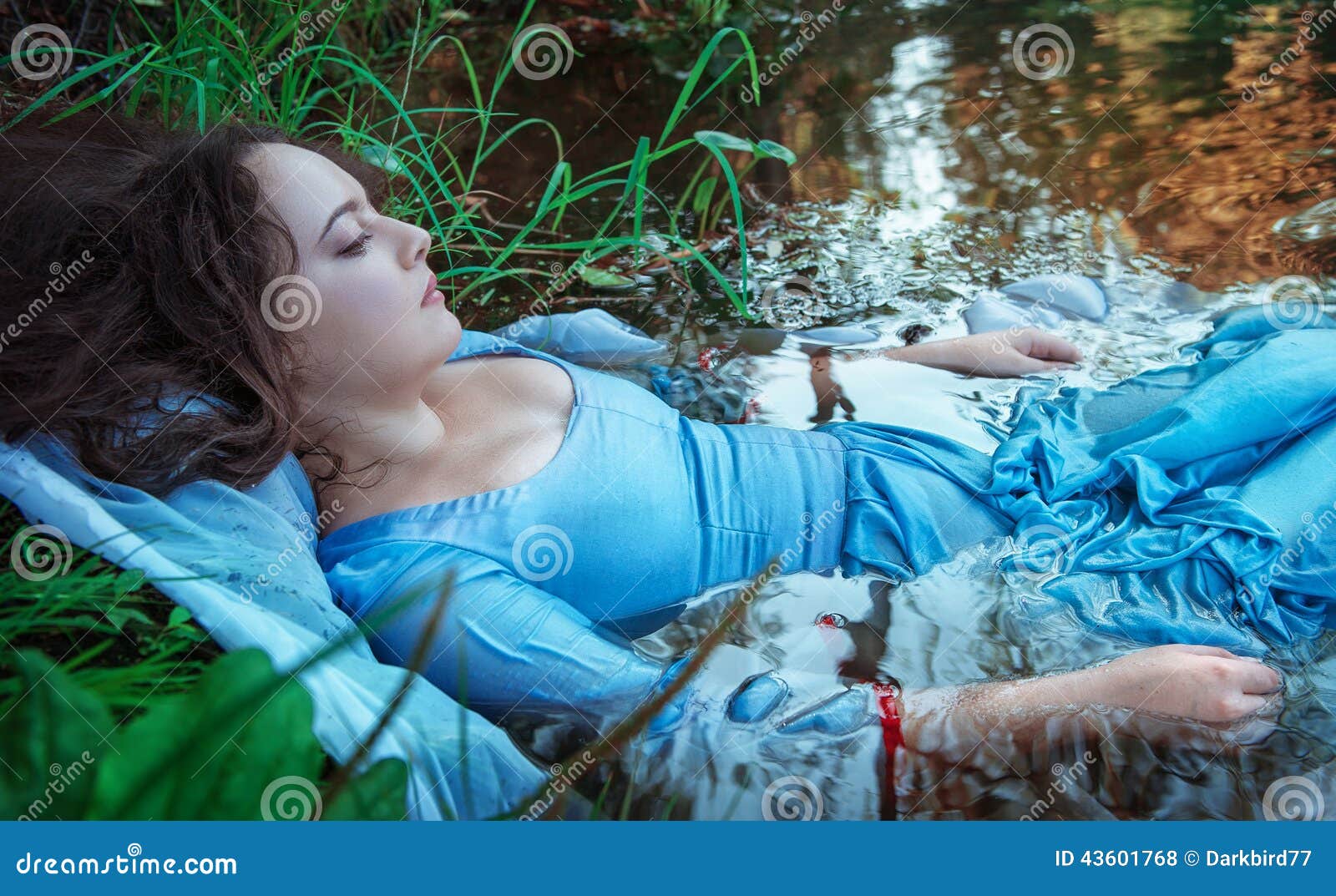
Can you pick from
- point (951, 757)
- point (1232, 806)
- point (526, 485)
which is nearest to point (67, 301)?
point (526, 485)

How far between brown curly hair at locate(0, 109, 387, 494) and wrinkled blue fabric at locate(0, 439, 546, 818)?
2.5 inches

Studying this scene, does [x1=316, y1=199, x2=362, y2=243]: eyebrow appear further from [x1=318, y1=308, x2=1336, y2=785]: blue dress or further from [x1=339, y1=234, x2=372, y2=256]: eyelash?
[x1=318, y1=308, x2=1336, y2=785]: blue dress

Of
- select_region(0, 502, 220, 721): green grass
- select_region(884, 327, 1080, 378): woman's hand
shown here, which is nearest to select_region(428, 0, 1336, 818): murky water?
select_region(884, 327, 1080, 378): woman's hand

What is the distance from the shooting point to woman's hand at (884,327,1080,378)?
2604 mm

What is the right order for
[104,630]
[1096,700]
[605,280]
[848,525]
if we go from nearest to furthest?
[104,630], [1096,700], [848,525], [605,280]

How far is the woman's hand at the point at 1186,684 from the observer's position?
1.68m

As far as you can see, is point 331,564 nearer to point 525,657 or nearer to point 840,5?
point 525,657

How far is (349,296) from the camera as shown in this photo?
1.80m

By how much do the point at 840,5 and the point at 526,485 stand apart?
3.61 m

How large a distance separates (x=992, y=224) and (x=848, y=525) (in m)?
1.53

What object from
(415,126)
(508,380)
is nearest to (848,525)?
(508,380)

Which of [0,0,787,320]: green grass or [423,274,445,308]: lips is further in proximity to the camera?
[0,0,787,320]: green grass

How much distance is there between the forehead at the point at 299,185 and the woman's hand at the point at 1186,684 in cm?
149

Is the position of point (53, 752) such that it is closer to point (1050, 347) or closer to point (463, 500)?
point (463, 500)
